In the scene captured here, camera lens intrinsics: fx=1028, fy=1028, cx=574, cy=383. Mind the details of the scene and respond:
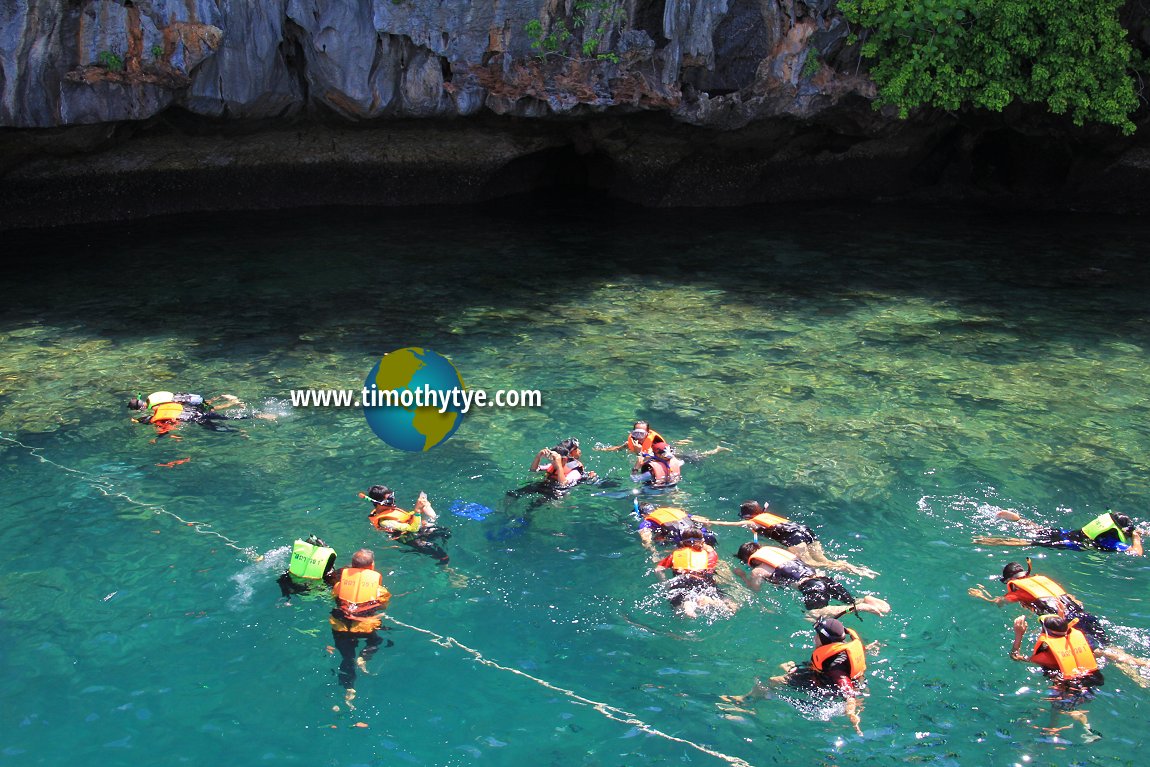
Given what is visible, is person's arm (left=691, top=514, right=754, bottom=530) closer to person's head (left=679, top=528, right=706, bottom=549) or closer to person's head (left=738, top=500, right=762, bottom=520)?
person's head (left=738, top=500, right=762, bottom=520)

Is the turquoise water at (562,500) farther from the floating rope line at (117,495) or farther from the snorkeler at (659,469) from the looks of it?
the snorkeler at (659,469)

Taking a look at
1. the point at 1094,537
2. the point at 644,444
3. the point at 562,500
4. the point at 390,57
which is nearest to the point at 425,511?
the point at 562,500

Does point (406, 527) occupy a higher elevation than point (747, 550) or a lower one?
lower

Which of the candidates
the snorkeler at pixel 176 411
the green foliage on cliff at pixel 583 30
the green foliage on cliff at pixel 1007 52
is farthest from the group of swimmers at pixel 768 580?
the green foliage on cliff at pixel 1007 52

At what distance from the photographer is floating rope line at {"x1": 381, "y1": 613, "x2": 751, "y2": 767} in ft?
27.1

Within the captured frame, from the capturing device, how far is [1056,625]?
881cm

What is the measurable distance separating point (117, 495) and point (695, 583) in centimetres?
698

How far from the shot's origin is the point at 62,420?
14102 millimetres

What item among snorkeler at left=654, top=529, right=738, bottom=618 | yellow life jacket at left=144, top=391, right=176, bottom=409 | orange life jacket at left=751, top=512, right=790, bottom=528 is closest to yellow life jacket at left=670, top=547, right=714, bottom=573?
snorkeler at left=654, top=529, right=738, bottom=618

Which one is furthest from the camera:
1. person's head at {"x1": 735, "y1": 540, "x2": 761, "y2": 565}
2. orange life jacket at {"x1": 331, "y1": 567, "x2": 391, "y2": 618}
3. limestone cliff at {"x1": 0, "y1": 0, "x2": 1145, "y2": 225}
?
limestone cliff at {"x1": 0, "y1": 0, "x2": 1145, "y2": 225}

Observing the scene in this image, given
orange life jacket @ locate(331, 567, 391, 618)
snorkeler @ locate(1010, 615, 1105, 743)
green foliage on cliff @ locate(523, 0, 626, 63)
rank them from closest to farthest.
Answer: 1. snorkeler @ locate(1010, 615, 1105, 743)
2. orange life jacket @ locate(331, 567, 391, 618)
3. green foliage on cliff @ locate(523, 0, 626, 63)

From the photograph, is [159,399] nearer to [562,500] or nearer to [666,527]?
[562,500]

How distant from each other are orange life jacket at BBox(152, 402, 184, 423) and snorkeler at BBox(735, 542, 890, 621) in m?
7.72

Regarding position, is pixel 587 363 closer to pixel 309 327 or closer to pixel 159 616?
pixel 309 327
